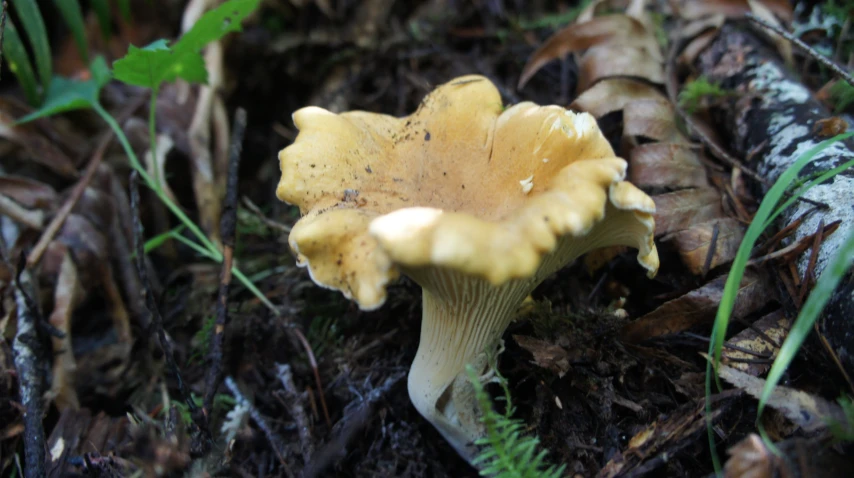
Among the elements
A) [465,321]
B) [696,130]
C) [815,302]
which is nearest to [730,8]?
[696,130]

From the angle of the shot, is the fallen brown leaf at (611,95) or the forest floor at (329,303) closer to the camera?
the forest floor at (329,303)

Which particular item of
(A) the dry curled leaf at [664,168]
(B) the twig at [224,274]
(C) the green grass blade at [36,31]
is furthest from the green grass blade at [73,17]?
(A) the dry curled leaf at [664,168]

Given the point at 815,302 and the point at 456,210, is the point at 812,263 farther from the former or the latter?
the point at 456,210

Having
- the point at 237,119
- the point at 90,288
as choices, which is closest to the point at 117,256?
the point at 90,288

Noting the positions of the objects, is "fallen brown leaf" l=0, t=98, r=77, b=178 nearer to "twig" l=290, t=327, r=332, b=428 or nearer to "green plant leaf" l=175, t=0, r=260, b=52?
"green plant leaf" l=175, t=0, r=260, b=52

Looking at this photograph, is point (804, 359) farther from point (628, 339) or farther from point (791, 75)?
point (791, 75)

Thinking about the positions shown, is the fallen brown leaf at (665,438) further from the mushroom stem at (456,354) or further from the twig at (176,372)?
the twig at (176,372)

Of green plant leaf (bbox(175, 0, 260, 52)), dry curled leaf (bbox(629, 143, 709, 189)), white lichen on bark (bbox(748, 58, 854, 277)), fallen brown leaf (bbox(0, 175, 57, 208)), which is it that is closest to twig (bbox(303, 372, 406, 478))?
dry curled leaf (bbox(629, 143, 709, 189))
